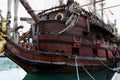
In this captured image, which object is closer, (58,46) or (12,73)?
(58,46)

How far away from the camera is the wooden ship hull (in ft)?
37.8

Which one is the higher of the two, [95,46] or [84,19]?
[84,19]

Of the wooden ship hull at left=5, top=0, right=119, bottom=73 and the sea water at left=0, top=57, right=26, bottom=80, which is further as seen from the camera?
the sea water at left=0, top=57, right=26, bottom=80

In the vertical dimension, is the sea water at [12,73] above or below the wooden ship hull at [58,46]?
below

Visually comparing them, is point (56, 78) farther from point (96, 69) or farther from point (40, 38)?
point (96, 69)

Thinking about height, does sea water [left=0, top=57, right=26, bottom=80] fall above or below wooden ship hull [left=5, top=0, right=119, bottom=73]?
below

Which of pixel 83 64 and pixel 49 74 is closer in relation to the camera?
pixel 49 74

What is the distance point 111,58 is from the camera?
19.7 m

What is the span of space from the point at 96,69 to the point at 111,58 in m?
4.22

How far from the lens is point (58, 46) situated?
12641 millimetres

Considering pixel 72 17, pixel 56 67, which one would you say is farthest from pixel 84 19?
pixel 56 67

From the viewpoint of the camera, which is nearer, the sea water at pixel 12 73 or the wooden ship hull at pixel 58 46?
the wooden ship hull at pixel 58 46

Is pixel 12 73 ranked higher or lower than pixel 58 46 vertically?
lower

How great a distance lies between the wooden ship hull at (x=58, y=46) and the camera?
11.5m
